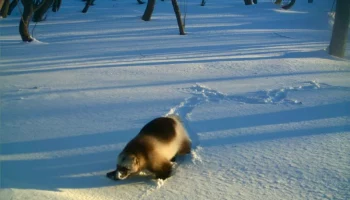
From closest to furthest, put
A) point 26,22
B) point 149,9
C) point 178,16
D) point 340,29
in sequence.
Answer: point 340,29, point 26,22, point 178,16, point 149,9

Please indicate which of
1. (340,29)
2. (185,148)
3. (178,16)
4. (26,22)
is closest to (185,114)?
(185,148)

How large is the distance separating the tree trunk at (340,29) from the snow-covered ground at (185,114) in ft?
1.29

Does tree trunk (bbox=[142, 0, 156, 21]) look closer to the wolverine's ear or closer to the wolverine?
the wolverine

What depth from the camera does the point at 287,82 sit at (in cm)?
647

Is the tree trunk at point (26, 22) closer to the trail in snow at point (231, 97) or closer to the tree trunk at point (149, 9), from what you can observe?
the tree trunk at point (149, 9)

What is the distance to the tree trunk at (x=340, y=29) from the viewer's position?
28.2 ft

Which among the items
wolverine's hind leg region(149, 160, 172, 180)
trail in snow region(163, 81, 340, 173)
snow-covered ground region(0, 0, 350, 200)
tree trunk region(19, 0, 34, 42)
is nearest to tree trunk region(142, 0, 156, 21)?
snow-covered ground region(0, 0, 350, 200)

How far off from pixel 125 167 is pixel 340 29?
25.1ft

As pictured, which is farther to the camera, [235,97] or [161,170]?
[235,97]

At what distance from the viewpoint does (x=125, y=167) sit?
3.26 m

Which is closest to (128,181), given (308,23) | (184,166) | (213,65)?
(184,166)

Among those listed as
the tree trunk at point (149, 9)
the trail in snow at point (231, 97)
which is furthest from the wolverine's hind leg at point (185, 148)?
A: the tree trunk at point (149, 9)

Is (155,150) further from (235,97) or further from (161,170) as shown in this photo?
(235,97)

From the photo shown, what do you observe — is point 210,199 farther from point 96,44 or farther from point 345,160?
point 96,44
